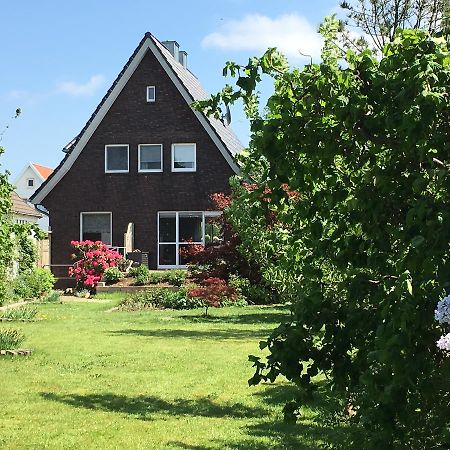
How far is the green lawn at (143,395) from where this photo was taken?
657 centimetres

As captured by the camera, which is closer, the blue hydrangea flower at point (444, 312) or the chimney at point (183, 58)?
the blue hydrangea flower at point (444, 312)

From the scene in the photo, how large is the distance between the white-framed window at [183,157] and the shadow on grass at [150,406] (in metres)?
21.9

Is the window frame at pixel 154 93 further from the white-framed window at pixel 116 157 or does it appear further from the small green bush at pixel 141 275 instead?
the small green bush at pixel 141 275

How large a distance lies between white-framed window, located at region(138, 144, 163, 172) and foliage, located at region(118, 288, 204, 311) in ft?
28.5

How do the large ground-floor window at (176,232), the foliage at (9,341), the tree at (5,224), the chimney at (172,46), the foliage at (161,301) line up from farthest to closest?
the chimney at (172,46), the large ground-floor window at (176,232), the foliage at (161,301), the foliage at (9,341), the tree at (5,224)

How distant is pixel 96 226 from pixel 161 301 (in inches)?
390

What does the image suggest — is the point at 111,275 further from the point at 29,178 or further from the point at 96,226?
the point at 29,178

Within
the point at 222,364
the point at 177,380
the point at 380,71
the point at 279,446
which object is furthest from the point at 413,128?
the point at 222,364

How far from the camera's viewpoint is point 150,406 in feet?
26.1

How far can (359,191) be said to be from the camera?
12.0ft

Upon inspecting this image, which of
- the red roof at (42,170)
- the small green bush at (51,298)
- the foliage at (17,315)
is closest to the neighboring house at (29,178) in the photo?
the red roof at (42,170)

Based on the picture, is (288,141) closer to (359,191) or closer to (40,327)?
(359,191)

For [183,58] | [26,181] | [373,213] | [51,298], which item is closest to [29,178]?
[26,181]

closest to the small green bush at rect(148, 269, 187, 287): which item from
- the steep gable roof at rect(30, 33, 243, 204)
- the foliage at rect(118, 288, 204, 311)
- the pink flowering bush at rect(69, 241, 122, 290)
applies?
the pink flowering bush at rect(69, 241, 122, 290)
